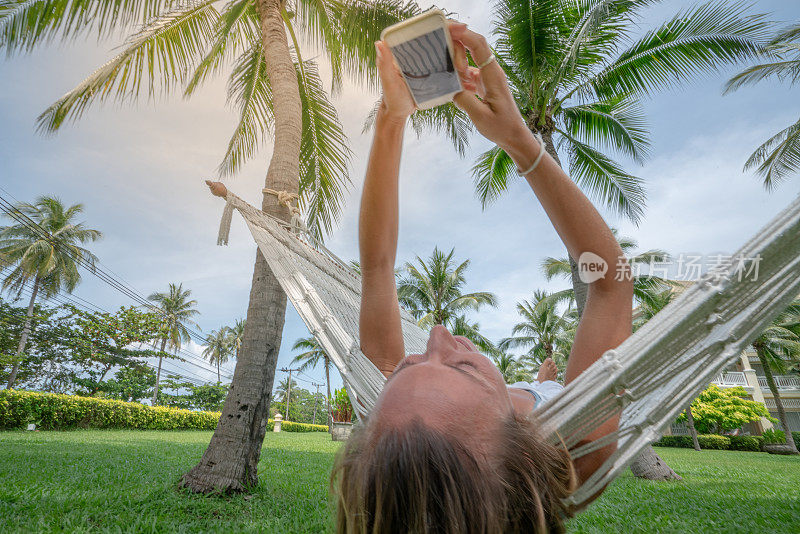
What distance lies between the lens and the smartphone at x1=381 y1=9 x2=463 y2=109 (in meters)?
0.73

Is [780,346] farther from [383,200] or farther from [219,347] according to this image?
[219,347]

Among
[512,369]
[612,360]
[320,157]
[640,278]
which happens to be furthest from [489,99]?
[512,369]

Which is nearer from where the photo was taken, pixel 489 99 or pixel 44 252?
pixel 489 99

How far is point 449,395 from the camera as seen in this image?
2.07 ft

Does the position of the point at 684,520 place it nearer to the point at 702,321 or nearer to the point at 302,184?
the point at 702,321

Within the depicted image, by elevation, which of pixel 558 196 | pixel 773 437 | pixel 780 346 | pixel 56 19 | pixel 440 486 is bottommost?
pixel 773 437

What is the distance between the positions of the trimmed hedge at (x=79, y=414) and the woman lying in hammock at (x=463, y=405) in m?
11.0

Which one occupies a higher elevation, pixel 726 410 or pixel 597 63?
pixel 597 63

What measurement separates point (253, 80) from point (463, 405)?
479 cm

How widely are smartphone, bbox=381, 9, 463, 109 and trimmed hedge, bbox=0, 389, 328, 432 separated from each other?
11168 mm

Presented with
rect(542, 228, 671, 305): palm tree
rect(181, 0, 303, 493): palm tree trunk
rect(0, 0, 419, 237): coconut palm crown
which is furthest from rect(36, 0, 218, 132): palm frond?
rect(542, 228, 671, 305): palm tree

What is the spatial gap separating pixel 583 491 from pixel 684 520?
7.16 feet

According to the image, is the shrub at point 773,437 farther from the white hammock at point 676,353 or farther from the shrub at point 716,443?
the white hammock at point 676,353

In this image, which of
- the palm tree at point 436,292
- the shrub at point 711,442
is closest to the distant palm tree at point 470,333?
the palm tree at point 436,292
